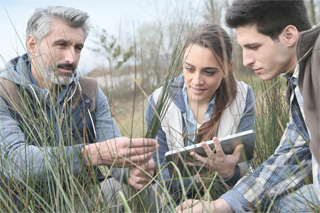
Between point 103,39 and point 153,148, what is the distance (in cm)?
959

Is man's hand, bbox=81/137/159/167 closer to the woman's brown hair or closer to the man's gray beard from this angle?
the man's gray beard

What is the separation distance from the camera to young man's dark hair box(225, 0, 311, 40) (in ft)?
5.21

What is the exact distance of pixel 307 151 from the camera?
1.57 metres

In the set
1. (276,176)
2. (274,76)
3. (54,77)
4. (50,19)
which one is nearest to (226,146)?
(276,176)

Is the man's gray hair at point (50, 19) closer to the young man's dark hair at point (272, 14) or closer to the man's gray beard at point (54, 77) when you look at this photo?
the man's gray beard at point (54, 77)

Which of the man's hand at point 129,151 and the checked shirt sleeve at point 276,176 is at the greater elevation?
the man's hand at point 129,151

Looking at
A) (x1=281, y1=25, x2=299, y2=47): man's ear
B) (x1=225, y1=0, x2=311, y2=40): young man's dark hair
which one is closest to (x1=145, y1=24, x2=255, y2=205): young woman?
(x1=225, y1=0, x2=311, y2=40): young man's dark hair

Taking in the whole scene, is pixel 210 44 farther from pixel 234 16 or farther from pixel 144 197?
pixel 144 197

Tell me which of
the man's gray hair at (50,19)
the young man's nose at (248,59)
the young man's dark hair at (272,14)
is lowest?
the young man's nose at (248,59)

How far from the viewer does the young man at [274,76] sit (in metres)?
1.40

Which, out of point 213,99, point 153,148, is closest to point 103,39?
point 213,99

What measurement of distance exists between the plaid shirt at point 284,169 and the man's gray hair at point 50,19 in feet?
Result: 4.26

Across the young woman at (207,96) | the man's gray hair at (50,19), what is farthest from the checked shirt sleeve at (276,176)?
the man's gray hair at (50,19)

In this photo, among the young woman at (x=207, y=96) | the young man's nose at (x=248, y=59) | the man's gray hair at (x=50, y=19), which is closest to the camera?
the young man's nose at (x=248, y=59)
